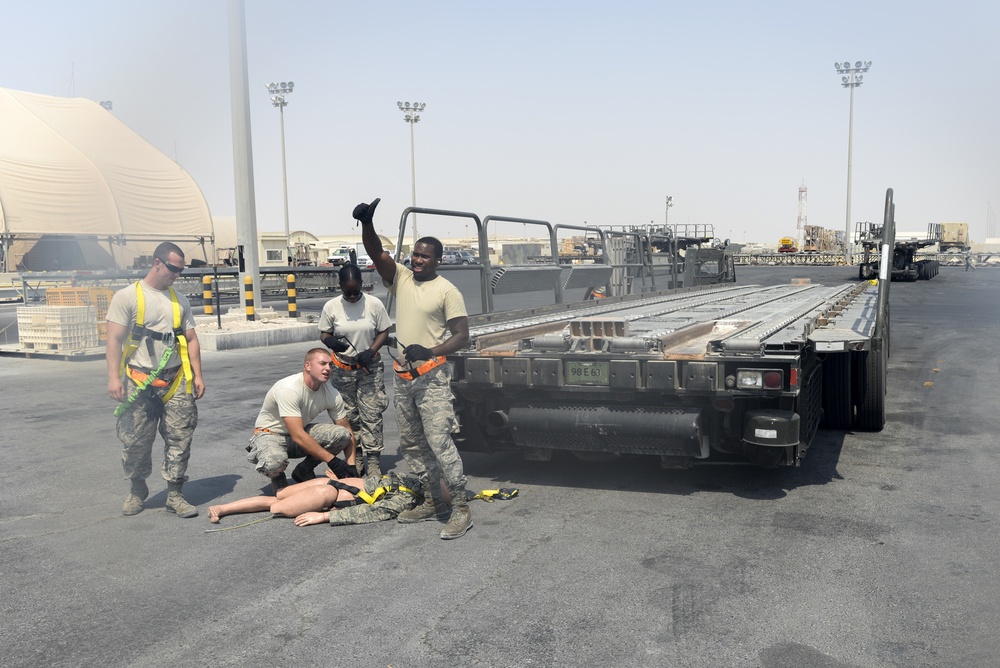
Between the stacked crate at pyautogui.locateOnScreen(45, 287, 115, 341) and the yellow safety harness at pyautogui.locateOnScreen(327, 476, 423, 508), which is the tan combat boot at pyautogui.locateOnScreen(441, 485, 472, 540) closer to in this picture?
the yellow safety harness at pyautogui.locateOnScreen(327, 476, 423, 508)

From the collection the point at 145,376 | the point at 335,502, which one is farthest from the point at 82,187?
the point at 335,502

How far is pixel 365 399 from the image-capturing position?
6559 mm

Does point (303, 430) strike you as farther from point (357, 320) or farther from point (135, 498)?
point (135, 498)

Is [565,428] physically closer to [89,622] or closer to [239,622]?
[239,622]

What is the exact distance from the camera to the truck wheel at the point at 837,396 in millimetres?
7695

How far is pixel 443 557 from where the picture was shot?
477cm

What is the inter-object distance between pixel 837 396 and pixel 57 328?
502 inches

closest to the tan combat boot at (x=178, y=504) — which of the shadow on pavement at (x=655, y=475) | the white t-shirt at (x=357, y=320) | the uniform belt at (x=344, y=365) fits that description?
the uniform belt at (x=344, y=365)

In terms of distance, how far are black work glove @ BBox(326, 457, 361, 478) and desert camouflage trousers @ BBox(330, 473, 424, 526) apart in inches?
22.0

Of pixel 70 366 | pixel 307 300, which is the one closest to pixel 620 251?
pixel 70 366

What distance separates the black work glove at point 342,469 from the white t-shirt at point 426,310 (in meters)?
1.39

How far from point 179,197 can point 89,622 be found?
79.9 m

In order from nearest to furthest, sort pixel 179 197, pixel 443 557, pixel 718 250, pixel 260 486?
pixel 443 557
pixel 260 486
pixel 718 250
pixel 179 197

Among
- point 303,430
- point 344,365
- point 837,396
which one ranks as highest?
point 344,365
